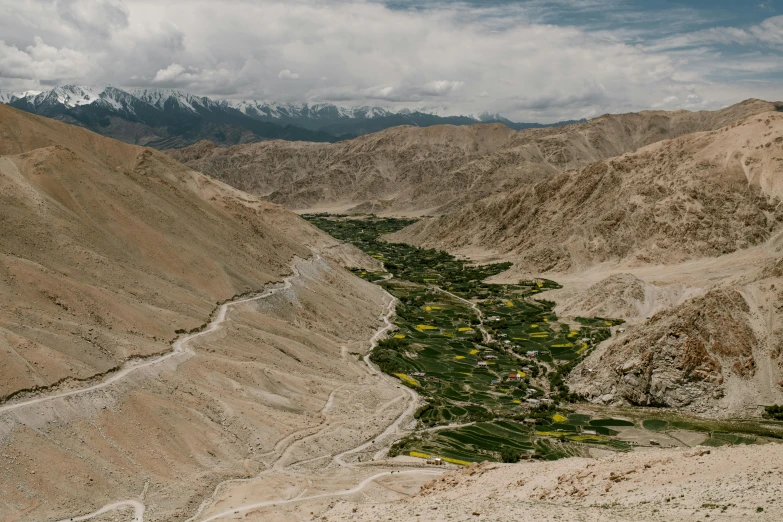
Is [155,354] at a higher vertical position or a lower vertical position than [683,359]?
higher

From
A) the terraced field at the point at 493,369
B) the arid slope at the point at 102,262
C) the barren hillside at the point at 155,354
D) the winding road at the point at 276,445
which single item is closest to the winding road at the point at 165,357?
the winding road at the point at 276,445

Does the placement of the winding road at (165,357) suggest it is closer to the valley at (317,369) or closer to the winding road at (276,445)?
the winding road at (276,445)

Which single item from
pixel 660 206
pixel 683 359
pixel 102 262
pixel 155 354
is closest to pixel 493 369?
pixel 683 359

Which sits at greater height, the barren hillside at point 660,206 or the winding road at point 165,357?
the barren hillside at point 660,206

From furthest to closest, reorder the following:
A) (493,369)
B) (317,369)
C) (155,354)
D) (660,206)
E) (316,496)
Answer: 1. (660,206)
2. (493,369)
3. (317,369)
4. (155,354)
5. (316,496)

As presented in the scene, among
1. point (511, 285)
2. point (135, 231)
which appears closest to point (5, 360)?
point (135, 231)

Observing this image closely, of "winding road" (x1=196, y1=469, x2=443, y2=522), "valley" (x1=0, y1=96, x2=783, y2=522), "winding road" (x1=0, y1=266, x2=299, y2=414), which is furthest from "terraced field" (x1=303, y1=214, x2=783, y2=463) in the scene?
"winding road" (x1=0, y1=266, x2=299, y2=414)

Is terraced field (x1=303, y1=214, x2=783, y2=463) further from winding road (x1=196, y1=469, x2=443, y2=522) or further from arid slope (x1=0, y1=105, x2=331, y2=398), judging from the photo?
arid slope (x1=0, y1=105, x2=331, y2=398)

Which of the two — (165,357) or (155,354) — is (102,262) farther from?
(165,357)
